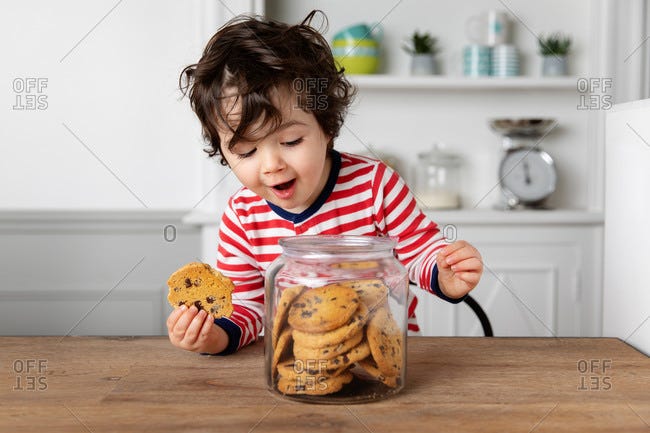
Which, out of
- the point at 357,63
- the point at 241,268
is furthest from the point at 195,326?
the point at 357,63

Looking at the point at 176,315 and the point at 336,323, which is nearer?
the point at 336,323

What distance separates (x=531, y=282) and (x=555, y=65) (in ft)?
2.50

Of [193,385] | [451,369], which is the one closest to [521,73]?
[451,369]

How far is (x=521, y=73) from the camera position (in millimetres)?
2662

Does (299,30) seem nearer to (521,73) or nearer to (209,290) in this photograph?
(209,290)

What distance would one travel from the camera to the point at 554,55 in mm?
2561

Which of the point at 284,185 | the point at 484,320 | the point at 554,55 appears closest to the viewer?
the point at 284,185

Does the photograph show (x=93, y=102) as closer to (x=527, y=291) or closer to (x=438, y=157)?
(x=438, y=157)

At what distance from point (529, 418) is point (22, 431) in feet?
1.66

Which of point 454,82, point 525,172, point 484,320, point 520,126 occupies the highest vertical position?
point 454,82

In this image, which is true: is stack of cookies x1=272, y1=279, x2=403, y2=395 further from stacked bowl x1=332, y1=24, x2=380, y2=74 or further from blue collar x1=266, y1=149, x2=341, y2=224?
stacked bowl x1=332, y1=24, x2=380, y2=74

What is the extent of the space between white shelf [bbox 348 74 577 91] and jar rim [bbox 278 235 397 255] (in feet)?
5.43

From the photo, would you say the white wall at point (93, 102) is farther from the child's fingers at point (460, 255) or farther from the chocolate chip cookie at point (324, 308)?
the chocolate chip cookie at point (324, 308)

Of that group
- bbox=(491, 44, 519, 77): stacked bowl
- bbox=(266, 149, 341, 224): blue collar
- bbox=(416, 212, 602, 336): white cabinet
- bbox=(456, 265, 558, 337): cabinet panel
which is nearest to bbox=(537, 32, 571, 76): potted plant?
bbox=(491, 44, 519, 77): stacked bowl
